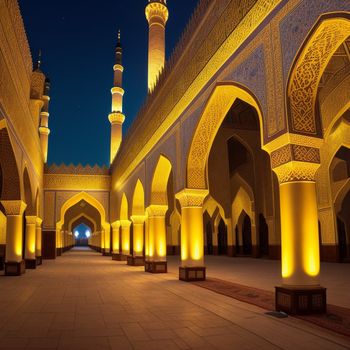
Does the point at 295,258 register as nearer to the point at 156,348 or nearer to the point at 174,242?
the point at 156,348

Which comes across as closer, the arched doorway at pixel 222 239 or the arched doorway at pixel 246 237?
the arched doorway at pixel 246 237

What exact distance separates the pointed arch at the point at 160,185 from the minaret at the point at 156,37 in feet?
15.7

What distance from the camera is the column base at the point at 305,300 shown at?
4438 millimetres

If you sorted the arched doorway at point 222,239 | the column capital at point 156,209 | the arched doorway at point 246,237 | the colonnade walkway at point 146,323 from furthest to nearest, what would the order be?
the arched doorway at point 222,239 → the arched doorway at point 246,237 → the column capital at point 156,209 → the colonnade walkway at point 146,323

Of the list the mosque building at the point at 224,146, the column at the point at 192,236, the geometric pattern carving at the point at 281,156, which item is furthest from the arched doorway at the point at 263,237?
the geometric pattern carving at the point at 281,156

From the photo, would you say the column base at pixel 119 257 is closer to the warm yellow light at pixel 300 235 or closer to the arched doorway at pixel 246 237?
the arched doorway at pixel 246 237

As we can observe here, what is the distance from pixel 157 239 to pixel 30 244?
16.7 feet

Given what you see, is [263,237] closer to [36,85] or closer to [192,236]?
[192,236]

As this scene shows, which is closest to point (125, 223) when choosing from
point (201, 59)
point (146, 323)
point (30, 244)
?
point (30, 244)

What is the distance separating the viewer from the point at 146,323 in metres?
4.27

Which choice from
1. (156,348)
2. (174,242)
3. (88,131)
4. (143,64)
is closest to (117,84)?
(174,242)

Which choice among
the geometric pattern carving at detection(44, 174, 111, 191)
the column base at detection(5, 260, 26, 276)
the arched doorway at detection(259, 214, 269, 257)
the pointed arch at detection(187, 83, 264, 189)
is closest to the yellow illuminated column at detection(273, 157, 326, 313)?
the pointed arch at detection(187, 83, 264, 189)

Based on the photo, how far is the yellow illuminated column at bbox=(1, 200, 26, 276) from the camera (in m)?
10.3

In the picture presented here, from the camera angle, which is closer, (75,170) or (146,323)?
(146,323)
